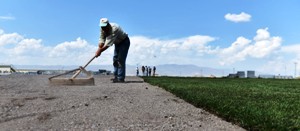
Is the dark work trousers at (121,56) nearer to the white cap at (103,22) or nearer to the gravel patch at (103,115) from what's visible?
the white cap at (103,22)

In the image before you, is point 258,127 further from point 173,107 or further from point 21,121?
point 21,121

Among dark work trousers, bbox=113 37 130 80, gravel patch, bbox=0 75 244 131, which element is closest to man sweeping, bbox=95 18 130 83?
dark work trousers, bbox=113 37 130 80

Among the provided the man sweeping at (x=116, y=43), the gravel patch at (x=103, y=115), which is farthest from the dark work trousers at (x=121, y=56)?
the gravel patch at (x=103, y=115)

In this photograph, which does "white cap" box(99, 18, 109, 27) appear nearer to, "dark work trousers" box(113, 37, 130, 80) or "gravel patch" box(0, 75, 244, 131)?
"dark work trousers" box(113, 37, 130, 80)

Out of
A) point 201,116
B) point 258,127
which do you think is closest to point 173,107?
point 201,116

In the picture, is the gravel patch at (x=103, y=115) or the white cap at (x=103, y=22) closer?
the gravel patch at (x=103, y=115)

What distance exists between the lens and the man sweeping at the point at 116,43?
54.7 feet

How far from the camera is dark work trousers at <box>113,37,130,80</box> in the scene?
17594 mm

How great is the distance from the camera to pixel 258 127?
6355 millimetres

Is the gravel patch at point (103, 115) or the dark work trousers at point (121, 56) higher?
the dark work trousers at point (121, 56)

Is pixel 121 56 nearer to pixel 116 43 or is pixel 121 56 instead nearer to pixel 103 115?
pixel 116 43

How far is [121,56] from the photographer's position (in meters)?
17.7

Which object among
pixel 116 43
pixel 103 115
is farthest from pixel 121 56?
pixel 103 115

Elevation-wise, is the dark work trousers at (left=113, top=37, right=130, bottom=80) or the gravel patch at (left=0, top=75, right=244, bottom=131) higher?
the dark work trousers at (left=113, top=37, right=130, bottom=80)
